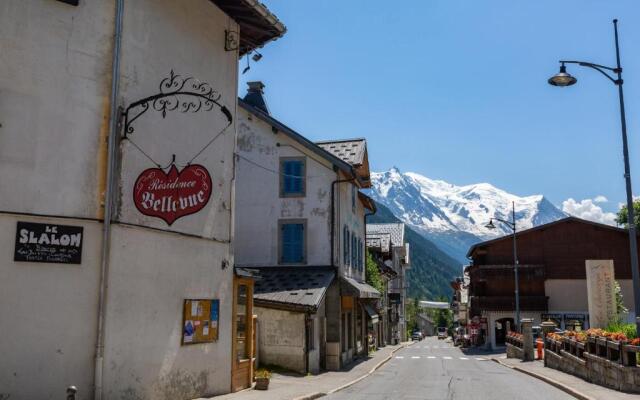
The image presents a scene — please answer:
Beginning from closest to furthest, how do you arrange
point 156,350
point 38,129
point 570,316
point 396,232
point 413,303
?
point 38,129, point 156,350, point 570,316, point 396,232, point 413,303

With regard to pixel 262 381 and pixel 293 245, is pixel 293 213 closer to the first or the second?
pixel 293 245

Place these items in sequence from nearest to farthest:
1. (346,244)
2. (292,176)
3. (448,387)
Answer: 1. (448,387)
2. (292,176)
3. (346,244)

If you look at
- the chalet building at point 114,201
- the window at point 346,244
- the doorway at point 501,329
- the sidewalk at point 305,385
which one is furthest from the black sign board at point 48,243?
the doorway at point 501,329

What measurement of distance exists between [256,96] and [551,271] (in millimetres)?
35927

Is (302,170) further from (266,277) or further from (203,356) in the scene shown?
(203,356)

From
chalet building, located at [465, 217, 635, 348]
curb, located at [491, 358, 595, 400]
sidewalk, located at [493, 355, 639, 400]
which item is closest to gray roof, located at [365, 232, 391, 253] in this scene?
chalet building, located at [465, 217, 635, 348]

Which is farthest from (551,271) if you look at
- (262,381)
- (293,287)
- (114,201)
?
(114,201)

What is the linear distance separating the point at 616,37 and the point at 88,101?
43.5ft

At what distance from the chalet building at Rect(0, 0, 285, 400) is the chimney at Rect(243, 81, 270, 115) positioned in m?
13.1

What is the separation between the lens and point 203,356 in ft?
47.8

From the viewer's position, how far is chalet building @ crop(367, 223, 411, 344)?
57781 mm

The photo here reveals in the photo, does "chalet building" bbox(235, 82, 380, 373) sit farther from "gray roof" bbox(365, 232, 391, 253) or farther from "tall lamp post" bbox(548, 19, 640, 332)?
"gray roof" bbox(365, 232, 391, 253)

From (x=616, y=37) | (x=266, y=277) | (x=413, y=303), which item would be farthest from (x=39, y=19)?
(x=413, y=303)

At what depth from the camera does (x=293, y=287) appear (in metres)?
24.5
